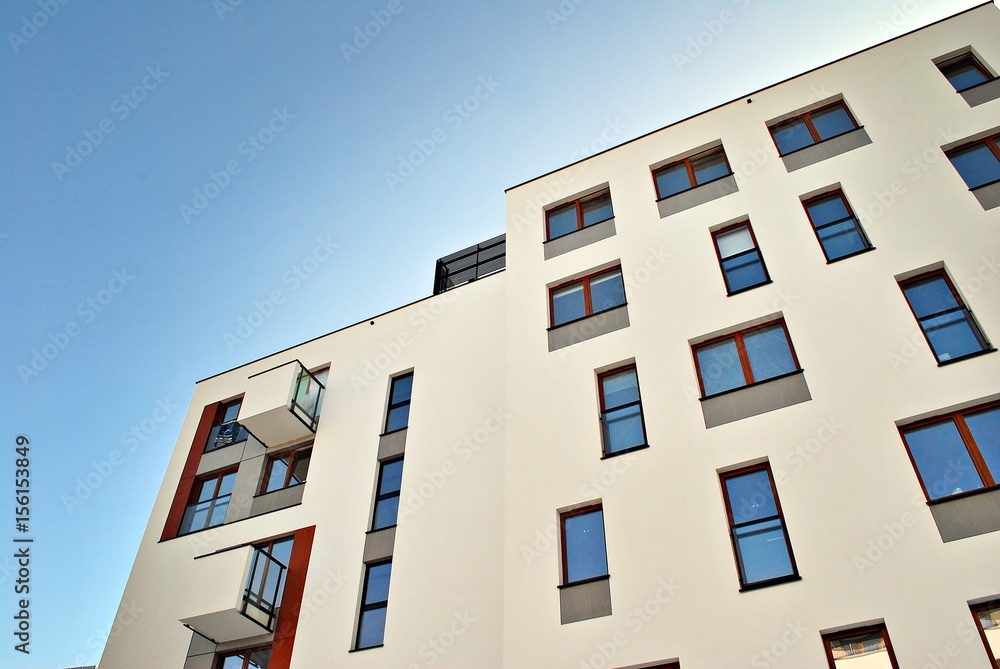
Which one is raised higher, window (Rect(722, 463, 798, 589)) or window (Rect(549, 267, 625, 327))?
window (Rect(549, 267, 625, 327))

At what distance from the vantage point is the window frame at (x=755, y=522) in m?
10.5

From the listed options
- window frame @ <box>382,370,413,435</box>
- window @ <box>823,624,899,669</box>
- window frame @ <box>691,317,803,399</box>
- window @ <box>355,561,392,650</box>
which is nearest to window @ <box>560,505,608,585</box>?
window frame @ <box>691,317,803,399</box>

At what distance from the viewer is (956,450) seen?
10.7m

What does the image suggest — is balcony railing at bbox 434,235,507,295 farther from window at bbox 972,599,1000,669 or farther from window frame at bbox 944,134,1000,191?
window at bbox 972,599,1000,669

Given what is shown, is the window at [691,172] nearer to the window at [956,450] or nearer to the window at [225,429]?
the window at [956,450]

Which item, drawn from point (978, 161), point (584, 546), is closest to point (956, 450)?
point (584, 546)

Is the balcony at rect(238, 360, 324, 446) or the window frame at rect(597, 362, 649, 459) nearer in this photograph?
the window frame at rect(597, 362, 649, 459)

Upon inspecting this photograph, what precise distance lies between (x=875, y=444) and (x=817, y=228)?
5.04 m

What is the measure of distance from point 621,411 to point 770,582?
4275 mm

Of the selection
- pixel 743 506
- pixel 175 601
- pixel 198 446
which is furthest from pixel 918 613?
pixel 198 446

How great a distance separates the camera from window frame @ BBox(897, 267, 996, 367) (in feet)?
37.4

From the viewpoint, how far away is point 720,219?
1551 cm

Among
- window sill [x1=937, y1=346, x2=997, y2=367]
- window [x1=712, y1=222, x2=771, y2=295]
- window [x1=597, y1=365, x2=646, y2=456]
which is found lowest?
window sill [x1=937, y1=346, x2=997, y2=367]

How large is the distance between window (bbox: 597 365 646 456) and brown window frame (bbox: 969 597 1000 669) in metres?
5.27
